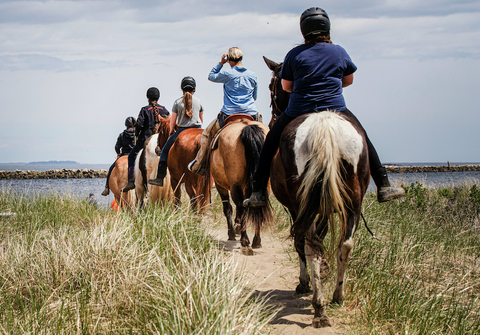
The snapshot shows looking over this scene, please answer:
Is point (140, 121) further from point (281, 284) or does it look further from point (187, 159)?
→ point (281, 284)

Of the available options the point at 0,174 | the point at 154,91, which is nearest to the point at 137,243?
the point at 154,91

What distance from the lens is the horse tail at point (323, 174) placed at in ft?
10.3

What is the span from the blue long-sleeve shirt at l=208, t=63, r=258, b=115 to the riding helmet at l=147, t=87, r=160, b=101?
2.46 metres

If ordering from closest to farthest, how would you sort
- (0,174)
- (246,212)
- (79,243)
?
1. (79,243)
2. (246,212)
3. (0,174)

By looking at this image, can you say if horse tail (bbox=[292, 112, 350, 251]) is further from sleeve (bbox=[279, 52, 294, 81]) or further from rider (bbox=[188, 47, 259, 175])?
rider (bbox=[188, 47, 259, 175])

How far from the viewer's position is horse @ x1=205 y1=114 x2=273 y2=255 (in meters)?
5.39

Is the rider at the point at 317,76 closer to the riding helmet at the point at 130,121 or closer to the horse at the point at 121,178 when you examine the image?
the horse at the point at 121,178

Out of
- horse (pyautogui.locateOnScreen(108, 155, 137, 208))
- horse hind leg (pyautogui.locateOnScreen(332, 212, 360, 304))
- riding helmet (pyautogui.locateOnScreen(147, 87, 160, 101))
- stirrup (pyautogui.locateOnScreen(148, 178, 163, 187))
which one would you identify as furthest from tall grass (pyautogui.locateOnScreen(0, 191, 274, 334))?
horse (pyautogui.locateOnScreen(108, 155, 137, 208))

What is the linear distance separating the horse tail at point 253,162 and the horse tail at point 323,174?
198cm

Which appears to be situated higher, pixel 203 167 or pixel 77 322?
pixel 203 167

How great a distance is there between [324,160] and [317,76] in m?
0.96

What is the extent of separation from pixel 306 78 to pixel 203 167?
3.44 m

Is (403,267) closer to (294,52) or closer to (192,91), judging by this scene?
(294,52)

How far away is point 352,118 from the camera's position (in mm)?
3615
